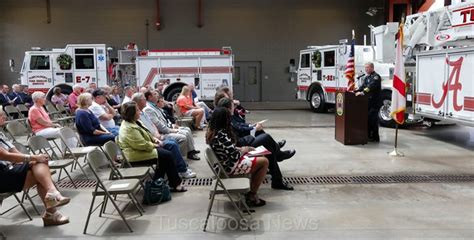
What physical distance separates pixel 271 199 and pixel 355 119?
4.58 metres

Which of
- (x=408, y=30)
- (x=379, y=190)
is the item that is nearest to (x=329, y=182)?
(x=379, y=190)

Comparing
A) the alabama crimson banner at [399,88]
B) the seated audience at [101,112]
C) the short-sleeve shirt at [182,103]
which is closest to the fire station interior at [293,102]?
the alabama crimson banner at [399,88]

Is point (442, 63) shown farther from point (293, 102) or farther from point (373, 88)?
point (293, 102)

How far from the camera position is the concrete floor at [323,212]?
177 inches

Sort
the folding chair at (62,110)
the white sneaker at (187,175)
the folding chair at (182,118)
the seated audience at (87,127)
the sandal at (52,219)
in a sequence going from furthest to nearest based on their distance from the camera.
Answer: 1. the folding chair at (62,110)
2. the folding chair at (182,118)
3. the seated audience at (87,127)
4. the white sneaker at (187,175)
5. the sandal at (52,219)

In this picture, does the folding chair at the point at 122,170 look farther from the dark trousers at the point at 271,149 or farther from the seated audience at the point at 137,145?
the dark trousers at the point at 271,149

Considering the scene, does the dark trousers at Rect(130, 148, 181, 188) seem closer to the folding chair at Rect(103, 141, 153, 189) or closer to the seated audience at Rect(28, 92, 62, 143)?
the folding chair at Rect(103, 141, 153, 189)

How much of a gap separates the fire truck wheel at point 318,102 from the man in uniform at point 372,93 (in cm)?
647

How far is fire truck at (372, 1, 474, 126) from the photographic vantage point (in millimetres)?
8867

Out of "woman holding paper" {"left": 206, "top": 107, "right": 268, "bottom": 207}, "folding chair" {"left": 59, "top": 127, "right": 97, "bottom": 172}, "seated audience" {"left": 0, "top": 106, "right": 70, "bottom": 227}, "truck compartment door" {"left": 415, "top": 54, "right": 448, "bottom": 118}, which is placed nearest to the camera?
"seated audience" {"left": 0, "top": 106, "right": 70, "bottom": 227}

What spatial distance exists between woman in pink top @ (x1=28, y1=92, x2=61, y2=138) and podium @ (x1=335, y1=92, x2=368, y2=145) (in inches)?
229

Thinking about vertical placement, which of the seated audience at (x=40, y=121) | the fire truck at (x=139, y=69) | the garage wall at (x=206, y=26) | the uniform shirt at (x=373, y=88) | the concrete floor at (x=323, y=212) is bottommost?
the concrete floor at (x=323, y=212)

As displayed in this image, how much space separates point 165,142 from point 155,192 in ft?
3.22

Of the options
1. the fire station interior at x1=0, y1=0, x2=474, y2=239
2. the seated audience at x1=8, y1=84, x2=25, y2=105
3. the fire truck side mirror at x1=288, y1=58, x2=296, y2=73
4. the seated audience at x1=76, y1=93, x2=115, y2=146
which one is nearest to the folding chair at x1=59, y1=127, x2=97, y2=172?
the seated audience at x1=76, y1=93, x2=115, y2=146
